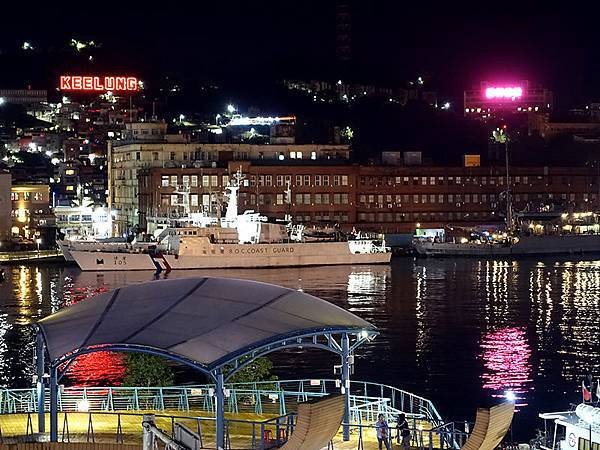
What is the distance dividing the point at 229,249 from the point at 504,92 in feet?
220

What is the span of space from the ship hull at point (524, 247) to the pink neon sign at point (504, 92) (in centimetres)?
5149

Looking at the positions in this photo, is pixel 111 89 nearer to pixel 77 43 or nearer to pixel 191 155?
pixel 77 43

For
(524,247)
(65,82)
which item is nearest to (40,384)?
(524,247)

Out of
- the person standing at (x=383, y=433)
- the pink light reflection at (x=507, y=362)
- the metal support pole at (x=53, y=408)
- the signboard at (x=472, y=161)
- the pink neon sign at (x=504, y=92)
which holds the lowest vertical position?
the pink light reflection at (x=507, y=362)

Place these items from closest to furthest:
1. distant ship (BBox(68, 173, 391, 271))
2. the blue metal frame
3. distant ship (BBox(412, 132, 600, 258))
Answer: the blue metal frame
distant ship (BBox(68, 173, 391, 271))
distant ship (BBox(412, 132, 600, 258))

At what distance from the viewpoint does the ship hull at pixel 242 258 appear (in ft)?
213

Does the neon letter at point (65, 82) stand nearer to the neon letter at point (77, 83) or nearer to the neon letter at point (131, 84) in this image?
the neon letter at point (77, 83)

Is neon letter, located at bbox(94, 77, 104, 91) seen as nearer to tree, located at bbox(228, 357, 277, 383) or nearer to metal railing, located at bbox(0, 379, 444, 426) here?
tree, located at bbox(228, 357, 277, 383)

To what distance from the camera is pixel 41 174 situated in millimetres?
96000

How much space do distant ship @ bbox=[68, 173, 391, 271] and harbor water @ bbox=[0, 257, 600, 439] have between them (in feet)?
6.22

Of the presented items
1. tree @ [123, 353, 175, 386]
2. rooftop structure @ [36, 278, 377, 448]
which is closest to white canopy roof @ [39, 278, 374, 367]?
rooftop structure @ [36, 278, 377, 448]

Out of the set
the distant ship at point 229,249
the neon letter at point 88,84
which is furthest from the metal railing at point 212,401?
the neon letter at point 88,84

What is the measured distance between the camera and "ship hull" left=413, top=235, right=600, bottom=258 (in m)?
72.6

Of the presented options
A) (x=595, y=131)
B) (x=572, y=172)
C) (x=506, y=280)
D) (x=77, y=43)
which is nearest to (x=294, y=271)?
(x=506, y=280)
